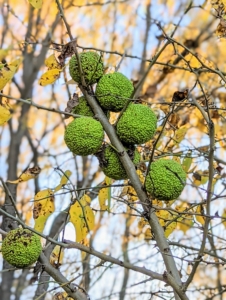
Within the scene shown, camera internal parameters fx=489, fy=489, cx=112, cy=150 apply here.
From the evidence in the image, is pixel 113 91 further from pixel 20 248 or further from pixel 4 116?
pixel 20 248

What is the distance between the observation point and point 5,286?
2721 mm

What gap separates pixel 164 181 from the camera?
1.13m

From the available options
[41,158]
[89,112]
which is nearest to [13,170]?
[41,158]

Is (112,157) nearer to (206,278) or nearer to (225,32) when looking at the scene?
(225,32)

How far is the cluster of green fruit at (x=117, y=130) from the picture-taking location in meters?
1.14

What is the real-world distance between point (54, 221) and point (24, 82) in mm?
1162

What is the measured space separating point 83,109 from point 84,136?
0.12 metres

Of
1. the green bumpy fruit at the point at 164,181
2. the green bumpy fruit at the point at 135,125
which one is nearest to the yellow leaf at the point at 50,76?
the green bumpy fruit at the point at 135,125

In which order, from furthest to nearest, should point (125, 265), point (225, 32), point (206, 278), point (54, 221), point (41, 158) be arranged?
1. point (41, 158)
2. point (206, 278)
3. point (54, 221)
4. point (225, 32)
5. point (125, 265)

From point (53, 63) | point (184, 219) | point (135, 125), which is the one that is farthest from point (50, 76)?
point (184, 219)

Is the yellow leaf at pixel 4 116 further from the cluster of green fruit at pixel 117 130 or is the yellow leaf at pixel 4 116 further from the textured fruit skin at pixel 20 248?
the textured fruit skin at pixel 20 248

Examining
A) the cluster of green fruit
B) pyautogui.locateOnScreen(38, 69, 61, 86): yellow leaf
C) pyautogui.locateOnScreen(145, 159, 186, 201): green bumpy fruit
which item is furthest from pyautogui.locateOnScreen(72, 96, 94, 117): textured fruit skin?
pyautogui.locateOnScreen(145, 159, 186, 201): green bumpy fruit

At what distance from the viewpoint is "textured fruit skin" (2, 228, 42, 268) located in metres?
1.14

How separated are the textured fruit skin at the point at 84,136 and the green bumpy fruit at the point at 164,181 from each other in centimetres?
15
